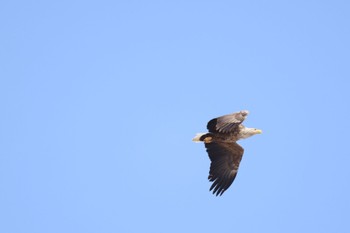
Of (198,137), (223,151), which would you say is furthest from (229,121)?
(223,151)

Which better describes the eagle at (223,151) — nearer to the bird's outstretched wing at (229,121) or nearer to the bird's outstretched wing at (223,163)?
the bird's outstretched wing at (223,163)

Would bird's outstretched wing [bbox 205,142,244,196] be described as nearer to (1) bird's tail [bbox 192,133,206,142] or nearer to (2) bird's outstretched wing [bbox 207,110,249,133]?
(1) bird's tail [bbox 192,133,206,142]

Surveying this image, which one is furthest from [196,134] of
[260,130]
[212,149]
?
[260,130]

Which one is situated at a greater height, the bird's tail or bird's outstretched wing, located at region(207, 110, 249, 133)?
the bird's tail

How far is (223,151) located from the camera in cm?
2148

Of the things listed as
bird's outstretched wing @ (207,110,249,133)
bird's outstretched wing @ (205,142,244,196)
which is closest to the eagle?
bird's outstretched wing @ (205,142,244,196)

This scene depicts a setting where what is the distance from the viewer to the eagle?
20.7 meters

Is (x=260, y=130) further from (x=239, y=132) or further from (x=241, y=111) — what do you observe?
(x=241, y=111)

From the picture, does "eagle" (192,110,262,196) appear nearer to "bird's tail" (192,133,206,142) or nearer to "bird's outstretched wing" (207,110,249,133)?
"bird's tail" (192,133,206,142)

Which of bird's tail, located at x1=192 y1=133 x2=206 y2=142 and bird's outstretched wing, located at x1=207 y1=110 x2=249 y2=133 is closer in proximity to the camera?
bird's outstretched wing, located at x1=207 y1=110 x2=249 y2=133

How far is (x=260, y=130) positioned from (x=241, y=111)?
2.21 meters

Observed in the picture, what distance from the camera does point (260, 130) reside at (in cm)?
2106

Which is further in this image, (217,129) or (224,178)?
(224,178)

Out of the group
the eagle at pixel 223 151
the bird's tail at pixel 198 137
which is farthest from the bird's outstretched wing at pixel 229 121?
the bird's tail at pixel 198 137
